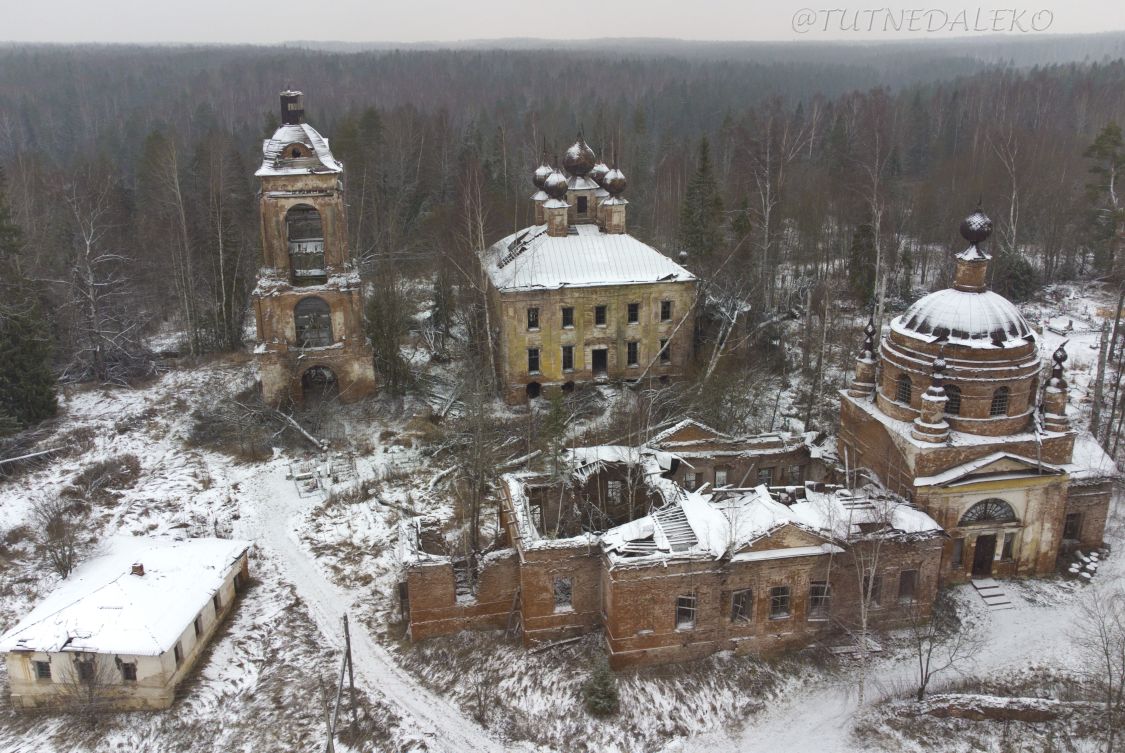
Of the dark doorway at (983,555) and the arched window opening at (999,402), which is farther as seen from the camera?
the dark doorway at (983,555)

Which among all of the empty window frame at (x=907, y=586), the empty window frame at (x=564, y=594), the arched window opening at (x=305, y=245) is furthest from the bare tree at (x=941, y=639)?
the arched window opening at (x=305, y=245)

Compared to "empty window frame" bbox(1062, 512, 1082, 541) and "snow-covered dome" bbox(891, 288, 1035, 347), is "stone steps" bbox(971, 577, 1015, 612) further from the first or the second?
"snow-covered dome" bbox(891, 288, 1035, 347)

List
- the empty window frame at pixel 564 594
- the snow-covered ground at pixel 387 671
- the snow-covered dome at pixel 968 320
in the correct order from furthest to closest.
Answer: the snow-covered dome at pixel 968 320, the empty window frame at pixel 564 594, the snow-covered ground at pixel 387 671

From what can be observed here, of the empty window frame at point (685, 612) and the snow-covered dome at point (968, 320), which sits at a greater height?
the snow-covered dome at point (968, 320)

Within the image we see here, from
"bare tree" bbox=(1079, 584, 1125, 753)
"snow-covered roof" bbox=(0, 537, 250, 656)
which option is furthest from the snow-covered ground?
"snow-covered roof" bbox=(0, 537, 250, 656)

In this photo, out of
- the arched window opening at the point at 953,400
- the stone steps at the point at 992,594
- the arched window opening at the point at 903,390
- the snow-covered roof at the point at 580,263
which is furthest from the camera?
the snow-covered roof at the point at 580,263

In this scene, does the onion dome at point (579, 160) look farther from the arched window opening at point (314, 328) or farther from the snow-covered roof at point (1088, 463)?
the snow-covered roof at point (1088, 463)

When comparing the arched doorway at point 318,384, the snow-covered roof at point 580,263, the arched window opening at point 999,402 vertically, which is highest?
the snow-covered roof at point 580,263
